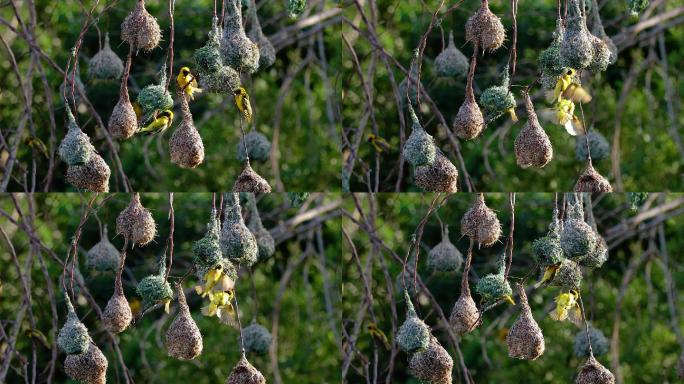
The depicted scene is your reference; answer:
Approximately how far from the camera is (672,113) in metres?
4.36

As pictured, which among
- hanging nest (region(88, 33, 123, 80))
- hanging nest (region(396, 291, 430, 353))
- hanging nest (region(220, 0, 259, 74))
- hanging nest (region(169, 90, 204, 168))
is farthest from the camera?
hanging nest (region(88, 33, 123, 80))

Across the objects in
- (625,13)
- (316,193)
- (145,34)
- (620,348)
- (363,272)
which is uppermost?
(145,34)

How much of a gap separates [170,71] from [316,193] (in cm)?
78

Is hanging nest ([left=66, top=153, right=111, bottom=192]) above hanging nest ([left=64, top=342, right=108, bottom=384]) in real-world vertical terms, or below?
above

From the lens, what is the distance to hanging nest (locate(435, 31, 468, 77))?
4.25 m

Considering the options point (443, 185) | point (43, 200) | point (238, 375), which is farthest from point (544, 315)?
point (43, 200)

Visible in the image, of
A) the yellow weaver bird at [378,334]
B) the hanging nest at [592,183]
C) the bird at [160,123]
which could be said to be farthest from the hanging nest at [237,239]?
the hanging nest at [592,183]

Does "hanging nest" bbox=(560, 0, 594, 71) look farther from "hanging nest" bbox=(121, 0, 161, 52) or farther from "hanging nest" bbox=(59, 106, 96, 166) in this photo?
"hanging nest" bbox=(59, 106, 96, 166)

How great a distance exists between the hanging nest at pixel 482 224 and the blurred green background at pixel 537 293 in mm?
96

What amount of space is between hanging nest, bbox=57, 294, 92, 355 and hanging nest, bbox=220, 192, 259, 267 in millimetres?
625

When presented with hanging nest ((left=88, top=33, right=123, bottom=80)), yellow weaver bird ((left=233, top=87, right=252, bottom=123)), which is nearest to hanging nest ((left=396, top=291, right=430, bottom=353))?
yellow weaver bird ((left=233, top=87, right=252, bottom=123))

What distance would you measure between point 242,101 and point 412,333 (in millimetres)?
1088

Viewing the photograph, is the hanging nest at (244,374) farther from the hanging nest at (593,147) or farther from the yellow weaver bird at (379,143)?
the hanging nest at (593,147)

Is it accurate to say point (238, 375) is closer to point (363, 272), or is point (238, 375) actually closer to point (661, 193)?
point (363, 272)
